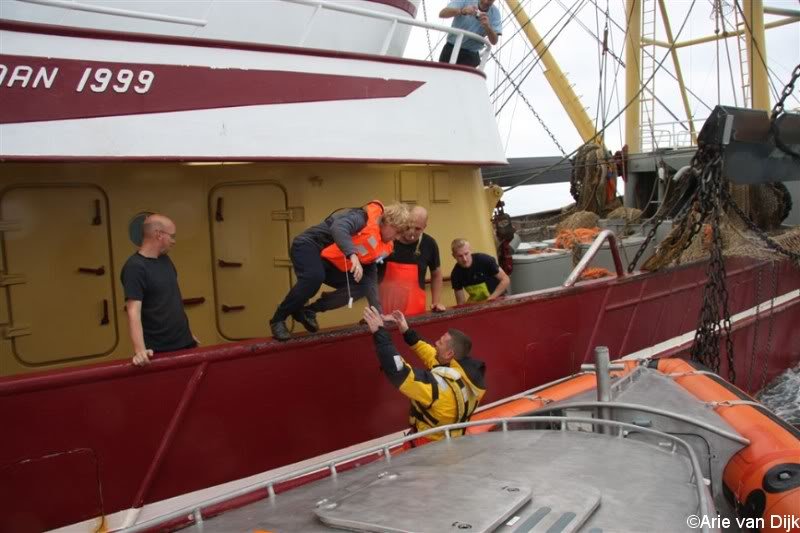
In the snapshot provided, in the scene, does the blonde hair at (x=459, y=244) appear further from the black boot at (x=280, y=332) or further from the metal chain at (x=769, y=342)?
the metal chain at (x=769, y=342)

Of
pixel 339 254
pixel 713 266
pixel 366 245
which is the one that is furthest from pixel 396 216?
pixel 713 266

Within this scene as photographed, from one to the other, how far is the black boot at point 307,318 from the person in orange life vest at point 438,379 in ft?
1.96

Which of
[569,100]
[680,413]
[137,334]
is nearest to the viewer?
[137,334]

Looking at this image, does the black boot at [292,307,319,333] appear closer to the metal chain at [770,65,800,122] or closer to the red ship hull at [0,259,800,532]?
the red ship hull at [0,259,800,532]

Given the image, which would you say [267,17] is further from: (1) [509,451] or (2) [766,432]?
(2) [766,432]

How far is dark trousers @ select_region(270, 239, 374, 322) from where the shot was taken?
3961 mm

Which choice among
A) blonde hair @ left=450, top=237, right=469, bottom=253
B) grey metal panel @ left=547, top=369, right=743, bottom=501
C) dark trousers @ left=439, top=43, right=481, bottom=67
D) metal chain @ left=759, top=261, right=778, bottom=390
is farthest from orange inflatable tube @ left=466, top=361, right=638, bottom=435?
metal chain @ left=759, top=261, right=778, bottom=390

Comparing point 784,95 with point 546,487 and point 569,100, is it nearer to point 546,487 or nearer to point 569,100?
point 546,487

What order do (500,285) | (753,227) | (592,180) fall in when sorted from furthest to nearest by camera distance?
(592,180) < (753,227) < (500,285)

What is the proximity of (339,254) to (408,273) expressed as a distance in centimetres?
93

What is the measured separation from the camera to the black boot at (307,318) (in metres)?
4.19

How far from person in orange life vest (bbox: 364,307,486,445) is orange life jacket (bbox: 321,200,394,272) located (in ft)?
1.43

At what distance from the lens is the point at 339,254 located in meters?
4.02

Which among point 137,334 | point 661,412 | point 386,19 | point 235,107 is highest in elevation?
point 386,19
